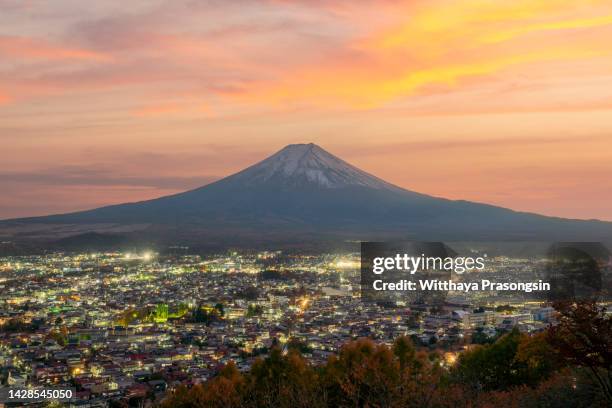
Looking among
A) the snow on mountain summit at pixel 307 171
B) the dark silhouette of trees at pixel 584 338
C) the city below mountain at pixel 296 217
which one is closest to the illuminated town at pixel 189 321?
the dark silhouette of trees at pixel 584 338

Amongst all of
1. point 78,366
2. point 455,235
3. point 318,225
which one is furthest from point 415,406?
point 318,225

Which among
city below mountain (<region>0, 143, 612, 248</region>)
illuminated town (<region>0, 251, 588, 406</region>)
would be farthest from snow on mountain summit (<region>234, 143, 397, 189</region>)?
illuminated town (<region>0, 251, 588, 406</region>)

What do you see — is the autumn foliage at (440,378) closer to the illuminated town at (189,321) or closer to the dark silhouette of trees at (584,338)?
the dark silhouette of trees at (584,338)

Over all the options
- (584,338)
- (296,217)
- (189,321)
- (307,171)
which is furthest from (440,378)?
(307,171)

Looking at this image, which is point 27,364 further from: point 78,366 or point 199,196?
point 199,196

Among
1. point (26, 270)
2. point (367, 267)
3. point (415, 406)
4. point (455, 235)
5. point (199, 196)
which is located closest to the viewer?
point (415, 406)

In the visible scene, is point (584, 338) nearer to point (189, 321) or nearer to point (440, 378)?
point (440, 378)
